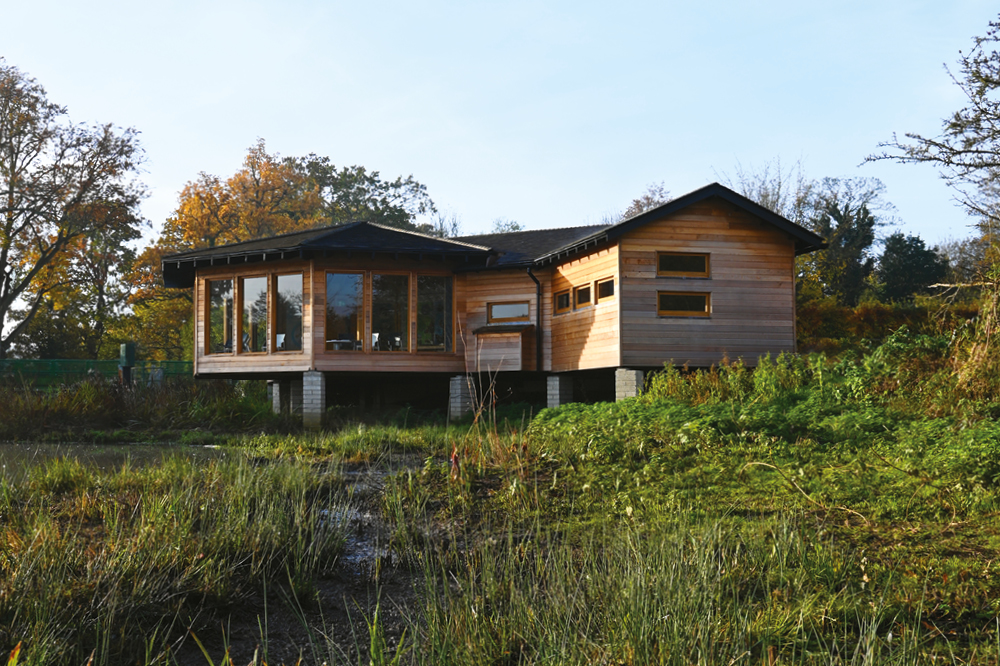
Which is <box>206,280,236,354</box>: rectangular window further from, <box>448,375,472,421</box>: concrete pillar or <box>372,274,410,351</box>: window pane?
<box>448,375,472,421</box>: concrete pillar

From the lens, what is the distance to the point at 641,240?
54.1 feet

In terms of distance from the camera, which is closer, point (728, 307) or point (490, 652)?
point (490, 652)

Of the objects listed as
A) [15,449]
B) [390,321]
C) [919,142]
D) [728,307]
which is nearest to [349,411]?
[390,321]

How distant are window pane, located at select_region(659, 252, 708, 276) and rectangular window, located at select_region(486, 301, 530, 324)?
13.1ft

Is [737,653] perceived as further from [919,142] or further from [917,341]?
[919,142]

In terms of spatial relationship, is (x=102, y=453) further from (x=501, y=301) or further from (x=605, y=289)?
(x=605, y=289)

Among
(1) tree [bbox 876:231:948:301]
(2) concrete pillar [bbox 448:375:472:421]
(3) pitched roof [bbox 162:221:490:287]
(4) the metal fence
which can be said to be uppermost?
(1) tree [bbox 876:231:948:301]

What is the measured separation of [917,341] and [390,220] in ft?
125

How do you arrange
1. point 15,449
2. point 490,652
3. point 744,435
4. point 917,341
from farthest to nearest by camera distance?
point 15,449, point 917,341, point 744,435, point 490,652

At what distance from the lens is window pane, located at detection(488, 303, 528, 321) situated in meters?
19.6

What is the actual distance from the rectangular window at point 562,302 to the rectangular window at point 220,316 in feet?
24.9

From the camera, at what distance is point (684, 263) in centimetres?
1680

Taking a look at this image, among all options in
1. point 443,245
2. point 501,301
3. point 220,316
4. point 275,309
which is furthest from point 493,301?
point 220,316

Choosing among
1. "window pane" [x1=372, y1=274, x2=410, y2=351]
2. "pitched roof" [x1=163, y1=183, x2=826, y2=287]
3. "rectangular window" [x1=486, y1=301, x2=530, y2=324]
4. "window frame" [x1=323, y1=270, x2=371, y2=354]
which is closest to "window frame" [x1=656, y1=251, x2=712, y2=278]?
"pitched roof" [x1=163, y1=183, x2=826, y2=287]
